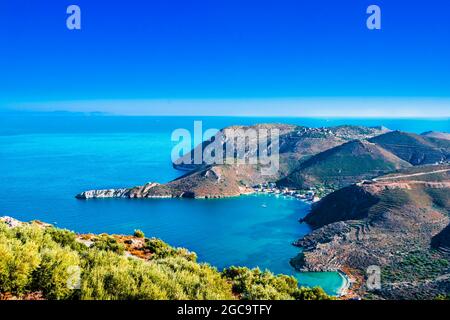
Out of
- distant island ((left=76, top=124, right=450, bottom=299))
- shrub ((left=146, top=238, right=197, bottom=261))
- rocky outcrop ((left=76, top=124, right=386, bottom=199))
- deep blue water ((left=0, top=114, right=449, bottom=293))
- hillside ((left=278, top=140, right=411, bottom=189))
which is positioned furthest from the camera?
hillside ((left=278, top=140, right=411, bottom=189))

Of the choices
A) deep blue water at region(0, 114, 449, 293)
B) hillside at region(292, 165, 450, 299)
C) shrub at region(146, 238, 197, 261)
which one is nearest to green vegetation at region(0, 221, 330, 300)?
shrub at region(146, 238, 197, 261)

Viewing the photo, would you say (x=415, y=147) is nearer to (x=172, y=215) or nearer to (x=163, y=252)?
(x=172, y=215)

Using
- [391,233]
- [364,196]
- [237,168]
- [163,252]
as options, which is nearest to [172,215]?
[237,168]

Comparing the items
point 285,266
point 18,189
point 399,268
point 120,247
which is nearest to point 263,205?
point 285,266

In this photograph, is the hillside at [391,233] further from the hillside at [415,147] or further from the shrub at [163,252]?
the hillside at [415,147]

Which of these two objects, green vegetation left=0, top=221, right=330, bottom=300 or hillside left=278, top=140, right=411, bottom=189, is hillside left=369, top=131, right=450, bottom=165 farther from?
green vegetation left=0, top=221, right=330, bottom=300

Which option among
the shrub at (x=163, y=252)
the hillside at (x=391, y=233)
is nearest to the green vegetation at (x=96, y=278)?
the shrub at (x=163, y=252)
